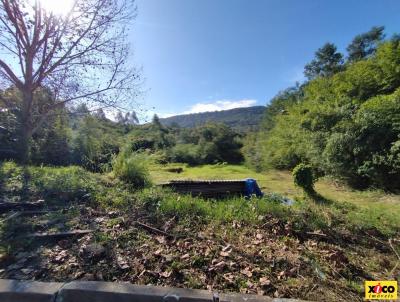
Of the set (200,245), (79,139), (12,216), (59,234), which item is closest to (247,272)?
(200,245)

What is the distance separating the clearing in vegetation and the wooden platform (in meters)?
2.47

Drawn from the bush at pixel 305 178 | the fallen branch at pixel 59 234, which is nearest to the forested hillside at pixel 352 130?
the bush at pixel 305 178

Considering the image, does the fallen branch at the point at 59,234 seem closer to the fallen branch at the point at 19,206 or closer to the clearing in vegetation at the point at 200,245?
the clearing in vegetation at the point at 200,245

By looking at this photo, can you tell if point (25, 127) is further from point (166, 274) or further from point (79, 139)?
point (166, 274)

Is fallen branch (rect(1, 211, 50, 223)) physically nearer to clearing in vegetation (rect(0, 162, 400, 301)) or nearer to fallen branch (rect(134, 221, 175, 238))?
clearing in vegetation (rect(0, 162, 400, 301))

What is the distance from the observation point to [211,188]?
6.53 metres

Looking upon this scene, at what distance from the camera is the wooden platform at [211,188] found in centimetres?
629

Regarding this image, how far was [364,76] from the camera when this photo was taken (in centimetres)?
1273

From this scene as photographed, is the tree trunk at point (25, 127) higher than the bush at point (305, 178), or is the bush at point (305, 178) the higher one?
Answer: the tree trunk at point (25, 127)

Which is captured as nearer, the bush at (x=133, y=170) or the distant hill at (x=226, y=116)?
the bush at (x=133, y=170)

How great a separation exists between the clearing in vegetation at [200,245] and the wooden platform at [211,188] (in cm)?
247

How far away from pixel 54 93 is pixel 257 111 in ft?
177

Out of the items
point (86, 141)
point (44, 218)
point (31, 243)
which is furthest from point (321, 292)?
point (86, 141)

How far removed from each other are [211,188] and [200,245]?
4074 mm
